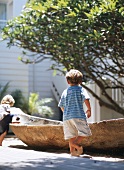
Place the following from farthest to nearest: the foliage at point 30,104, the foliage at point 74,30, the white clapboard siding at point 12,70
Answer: the white clapboard siding at point 12,70
the foliage at point 30,104
the foliage at point 74,30

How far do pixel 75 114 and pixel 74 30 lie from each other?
16.6 ft

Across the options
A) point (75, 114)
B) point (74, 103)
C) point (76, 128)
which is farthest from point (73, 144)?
point (74, 103)

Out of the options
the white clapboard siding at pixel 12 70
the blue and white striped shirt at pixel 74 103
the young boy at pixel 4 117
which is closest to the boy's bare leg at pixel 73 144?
the blue and white striped shirt at pixel 74 103

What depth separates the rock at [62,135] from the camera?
862 centimetres

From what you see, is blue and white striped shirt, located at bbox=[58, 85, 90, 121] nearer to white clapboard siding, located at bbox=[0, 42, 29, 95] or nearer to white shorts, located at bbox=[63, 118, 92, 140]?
white shorts, located at bbox=[63, 118, 92, 140]

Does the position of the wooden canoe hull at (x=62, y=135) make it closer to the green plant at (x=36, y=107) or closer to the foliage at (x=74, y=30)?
the foliage at (x=74, y=30)

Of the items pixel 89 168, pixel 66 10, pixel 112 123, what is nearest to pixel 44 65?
pixel 66 10

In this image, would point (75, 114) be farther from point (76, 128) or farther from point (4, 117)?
point (4, 117)

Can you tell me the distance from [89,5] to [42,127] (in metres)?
3.33

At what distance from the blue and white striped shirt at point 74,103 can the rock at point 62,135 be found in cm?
92

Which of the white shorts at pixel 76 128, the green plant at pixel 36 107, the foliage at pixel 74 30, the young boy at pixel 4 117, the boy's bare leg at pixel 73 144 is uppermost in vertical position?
the foliage at pixel 74 30

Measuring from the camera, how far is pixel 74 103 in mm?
7816

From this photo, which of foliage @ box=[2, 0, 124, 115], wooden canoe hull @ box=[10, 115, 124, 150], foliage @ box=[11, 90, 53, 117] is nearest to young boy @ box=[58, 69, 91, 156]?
wooden canoe hull @ box=[10, 115, 124, 150]

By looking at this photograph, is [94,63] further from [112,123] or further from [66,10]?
[112,123]
